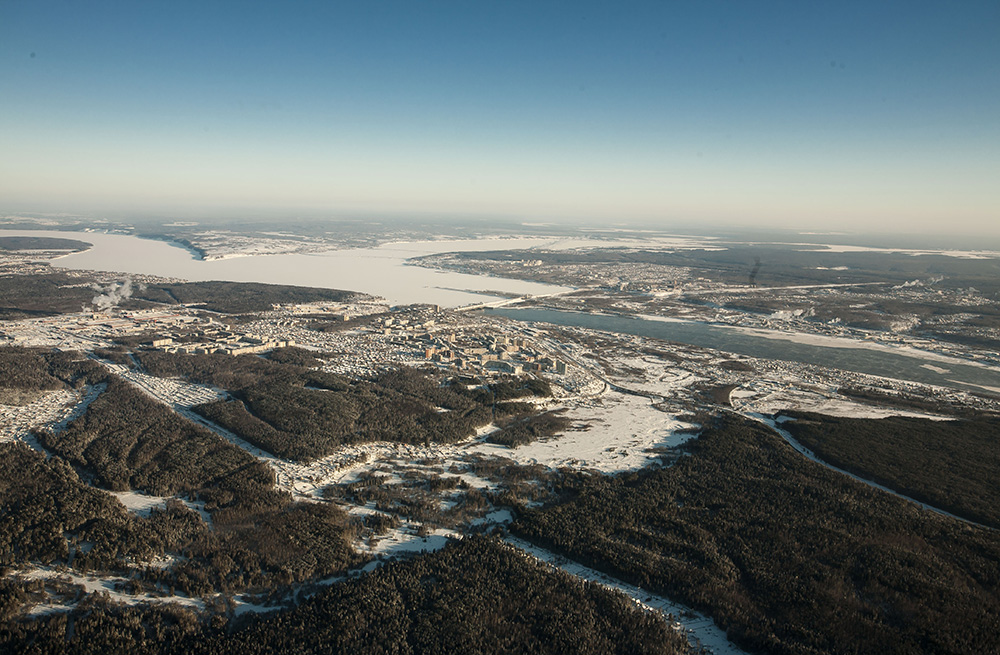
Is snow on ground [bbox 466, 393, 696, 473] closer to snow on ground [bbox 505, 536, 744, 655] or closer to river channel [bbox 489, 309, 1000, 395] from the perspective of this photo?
snow on ground [bbox 505, 536, 744, 655]

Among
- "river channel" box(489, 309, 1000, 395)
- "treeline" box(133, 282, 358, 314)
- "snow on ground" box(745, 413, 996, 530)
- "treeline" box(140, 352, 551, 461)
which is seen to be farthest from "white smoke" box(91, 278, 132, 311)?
"snow on ground" box(745, 413, 996, 530)

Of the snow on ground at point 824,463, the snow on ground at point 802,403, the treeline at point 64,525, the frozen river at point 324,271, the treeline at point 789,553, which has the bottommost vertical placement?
the snow on ground at point 824,463

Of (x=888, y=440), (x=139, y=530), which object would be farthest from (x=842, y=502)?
(x=139, y=530)

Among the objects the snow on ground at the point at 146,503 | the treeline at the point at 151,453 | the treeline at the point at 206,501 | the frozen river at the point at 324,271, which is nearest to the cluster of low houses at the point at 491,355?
the treeline at the point at 151,453

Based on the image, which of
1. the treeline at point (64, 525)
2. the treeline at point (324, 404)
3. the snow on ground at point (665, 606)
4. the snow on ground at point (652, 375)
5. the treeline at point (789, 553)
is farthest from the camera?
the snow on ground at point (652, 375)

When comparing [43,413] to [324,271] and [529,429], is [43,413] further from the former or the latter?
[324,271]

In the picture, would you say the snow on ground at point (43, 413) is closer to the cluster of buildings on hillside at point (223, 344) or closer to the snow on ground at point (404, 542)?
the cluster of buildings on hillside at point (223, 344)

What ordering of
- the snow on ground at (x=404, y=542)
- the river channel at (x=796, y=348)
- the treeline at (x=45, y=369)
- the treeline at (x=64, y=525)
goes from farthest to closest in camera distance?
the river channel at (x=796, y=348) < the treeline at (x=45, y=369) < the snow on ground at (x=404, y=542) < the treeline at (x=64, y=525)

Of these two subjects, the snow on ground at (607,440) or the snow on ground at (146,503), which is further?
the snow on ground at (607,440)
